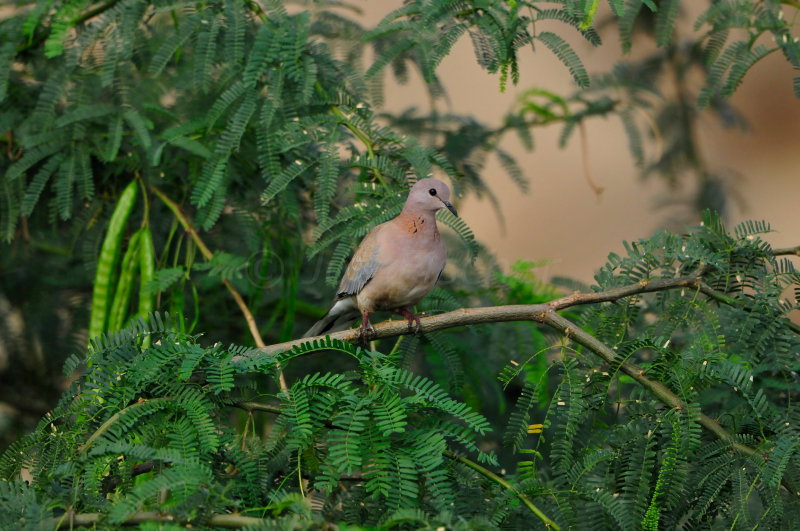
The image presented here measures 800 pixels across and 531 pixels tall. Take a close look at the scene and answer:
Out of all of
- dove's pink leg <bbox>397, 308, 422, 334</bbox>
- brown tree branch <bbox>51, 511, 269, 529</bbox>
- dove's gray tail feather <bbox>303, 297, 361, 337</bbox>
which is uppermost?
dove's pink leg <bbox>397, 308, 422, 334</bbox>

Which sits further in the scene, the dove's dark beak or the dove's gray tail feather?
the dove's gray tail feather

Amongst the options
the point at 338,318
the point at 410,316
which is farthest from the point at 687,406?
the point at 338,318

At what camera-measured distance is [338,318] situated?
3516 millimetres

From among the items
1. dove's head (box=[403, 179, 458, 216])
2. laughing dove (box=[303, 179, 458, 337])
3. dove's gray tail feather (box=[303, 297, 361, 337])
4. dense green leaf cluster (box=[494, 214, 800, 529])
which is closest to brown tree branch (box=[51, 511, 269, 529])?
dense green leaf cluster (box=[494, 214, 800, 529])

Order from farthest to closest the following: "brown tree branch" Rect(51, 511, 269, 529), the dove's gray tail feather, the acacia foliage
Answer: the dove's gray tail feather < the acacia foliage < "brown tree branch" Rect(51, 511, 269, 529)

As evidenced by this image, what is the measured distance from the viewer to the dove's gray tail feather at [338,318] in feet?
11.2

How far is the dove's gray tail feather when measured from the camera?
11.2ft

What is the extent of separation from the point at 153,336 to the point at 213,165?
940 millimetres

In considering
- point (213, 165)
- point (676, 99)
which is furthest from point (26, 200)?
point (676, 99)

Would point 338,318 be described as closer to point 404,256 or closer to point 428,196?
point 404,256

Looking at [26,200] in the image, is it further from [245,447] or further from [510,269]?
[510,269]

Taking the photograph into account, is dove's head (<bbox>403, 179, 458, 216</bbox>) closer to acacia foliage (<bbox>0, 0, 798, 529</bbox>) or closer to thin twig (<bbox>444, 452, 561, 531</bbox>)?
acacia foliage (<bbox>0, 0, 798, 529</bbox>)

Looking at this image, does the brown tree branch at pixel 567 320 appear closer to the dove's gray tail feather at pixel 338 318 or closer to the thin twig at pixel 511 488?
the thin twig at pixel 511 488

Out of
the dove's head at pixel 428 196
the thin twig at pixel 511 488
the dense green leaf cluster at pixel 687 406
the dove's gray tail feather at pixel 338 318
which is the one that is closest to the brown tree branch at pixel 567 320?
the dense green leaf cluster at pixel 687 406
